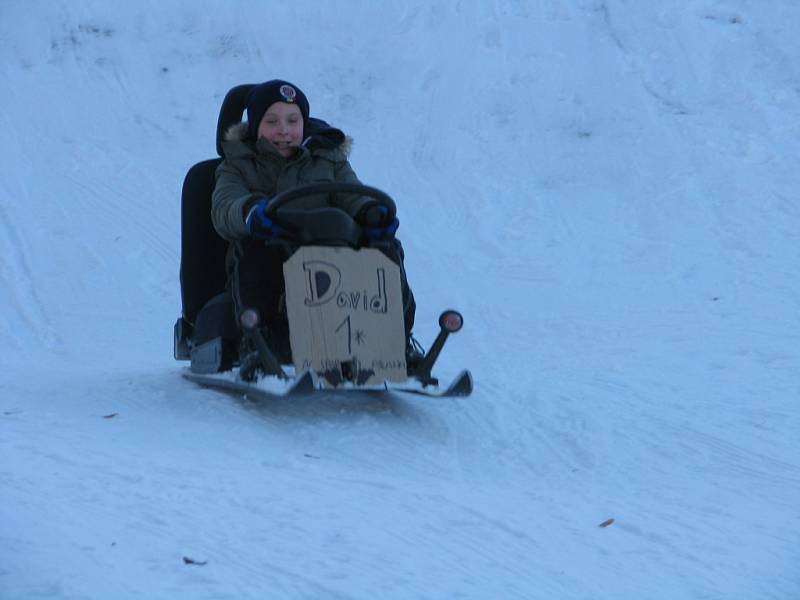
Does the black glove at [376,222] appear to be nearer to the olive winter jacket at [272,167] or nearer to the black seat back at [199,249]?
the olive winter jacket at [272,167]

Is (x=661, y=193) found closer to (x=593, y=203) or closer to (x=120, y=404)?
(x=593, y=203)

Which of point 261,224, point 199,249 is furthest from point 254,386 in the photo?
point 199,249

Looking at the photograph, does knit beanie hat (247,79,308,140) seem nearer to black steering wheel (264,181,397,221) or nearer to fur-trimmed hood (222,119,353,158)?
fur-trimmed hood (222,119,353,158)

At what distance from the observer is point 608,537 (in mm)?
3533

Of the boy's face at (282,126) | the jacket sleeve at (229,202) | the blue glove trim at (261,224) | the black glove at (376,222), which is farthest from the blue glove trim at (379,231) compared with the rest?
the boy's face at (282,126)

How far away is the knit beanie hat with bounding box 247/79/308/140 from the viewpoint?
17.6ft

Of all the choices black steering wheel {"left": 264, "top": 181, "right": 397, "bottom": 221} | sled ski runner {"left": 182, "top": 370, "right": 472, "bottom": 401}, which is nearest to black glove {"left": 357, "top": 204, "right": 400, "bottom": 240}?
black steering wheel {"left": 264, "top": 181, "right": 397, "bottom": 221}

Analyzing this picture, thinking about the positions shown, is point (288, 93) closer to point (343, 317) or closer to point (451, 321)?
point (343, 317)

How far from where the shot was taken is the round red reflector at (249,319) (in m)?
4.68

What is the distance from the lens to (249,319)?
469cm

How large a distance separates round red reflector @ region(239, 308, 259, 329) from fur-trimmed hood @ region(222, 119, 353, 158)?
1023 millimetres

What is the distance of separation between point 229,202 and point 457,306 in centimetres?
252

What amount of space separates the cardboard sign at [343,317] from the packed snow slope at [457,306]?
223 millimetres

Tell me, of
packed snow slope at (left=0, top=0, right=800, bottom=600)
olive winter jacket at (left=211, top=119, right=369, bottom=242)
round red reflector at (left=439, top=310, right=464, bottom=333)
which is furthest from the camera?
olive winter jacket at (left=211, top=119, right=369, bottom=242)
